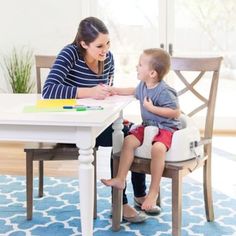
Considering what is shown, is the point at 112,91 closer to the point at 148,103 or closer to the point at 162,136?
the point at 148,103

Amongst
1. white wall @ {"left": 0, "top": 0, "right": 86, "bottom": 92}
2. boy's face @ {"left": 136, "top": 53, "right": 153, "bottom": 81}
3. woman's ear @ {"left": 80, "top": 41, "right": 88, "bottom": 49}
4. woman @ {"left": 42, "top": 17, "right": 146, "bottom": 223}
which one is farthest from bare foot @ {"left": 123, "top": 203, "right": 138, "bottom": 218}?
white wall @ {"left": 0, "top": 0, "right": 86, "bottom": 92}

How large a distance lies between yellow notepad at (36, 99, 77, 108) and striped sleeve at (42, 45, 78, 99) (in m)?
0.08

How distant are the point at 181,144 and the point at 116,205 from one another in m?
0.49

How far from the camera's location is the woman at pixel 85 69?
2.39 m

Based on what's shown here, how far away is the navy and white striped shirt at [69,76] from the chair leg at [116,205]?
42 cm

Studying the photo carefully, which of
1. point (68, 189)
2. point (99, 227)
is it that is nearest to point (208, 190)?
point (99, 227)

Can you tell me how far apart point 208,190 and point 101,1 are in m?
2.83

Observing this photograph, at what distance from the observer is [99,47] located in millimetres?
2492

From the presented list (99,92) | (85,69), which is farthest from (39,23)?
(99,92)

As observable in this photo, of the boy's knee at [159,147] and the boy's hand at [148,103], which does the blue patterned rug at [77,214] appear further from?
the boy's hand at [148,103]

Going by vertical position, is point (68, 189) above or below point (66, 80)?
below

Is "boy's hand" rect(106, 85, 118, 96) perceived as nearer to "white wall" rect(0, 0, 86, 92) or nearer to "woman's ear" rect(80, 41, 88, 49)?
"woman's ear" rect(80, 41, 88, 49)

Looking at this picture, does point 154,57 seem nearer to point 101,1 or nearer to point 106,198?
point 106,198

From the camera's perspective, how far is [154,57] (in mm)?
2361
